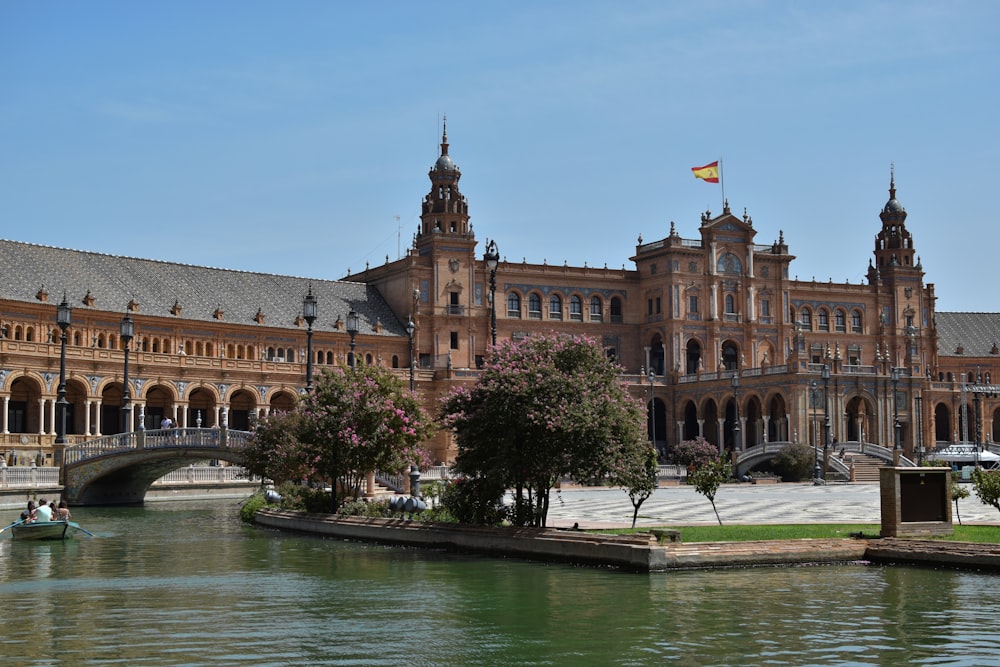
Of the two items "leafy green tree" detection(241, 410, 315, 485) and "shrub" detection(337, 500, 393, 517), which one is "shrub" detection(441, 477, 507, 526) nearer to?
"shrub" detection(337, 500, 393, 517)

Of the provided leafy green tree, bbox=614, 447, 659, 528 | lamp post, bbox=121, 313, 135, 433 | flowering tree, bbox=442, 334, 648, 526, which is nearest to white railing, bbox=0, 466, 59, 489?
lamp post, bbox=121, 313, 135, 433

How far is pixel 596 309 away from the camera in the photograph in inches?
4016

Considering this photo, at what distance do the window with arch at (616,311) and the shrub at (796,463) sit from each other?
2609 centimetres

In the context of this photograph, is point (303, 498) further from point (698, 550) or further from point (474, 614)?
point (474, 614)

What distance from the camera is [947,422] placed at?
362 feet

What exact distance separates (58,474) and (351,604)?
37.5 meters

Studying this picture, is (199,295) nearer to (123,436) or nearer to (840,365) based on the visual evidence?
(123,436)

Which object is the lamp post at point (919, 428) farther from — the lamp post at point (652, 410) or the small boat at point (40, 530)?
the small boat at point (40, 530)

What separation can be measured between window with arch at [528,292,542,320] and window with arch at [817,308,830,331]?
2600cm

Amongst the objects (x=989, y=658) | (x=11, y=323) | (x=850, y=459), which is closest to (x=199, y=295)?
(x=11, y=323)

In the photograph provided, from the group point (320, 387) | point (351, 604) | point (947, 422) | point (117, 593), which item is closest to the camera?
point (351, 604)

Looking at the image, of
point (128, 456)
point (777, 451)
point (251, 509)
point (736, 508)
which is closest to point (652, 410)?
point (777, 451)

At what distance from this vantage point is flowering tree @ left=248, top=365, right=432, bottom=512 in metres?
38.4

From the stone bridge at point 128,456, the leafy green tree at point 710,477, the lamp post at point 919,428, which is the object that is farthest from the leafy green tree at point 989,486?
the lamp post at point 919,428
